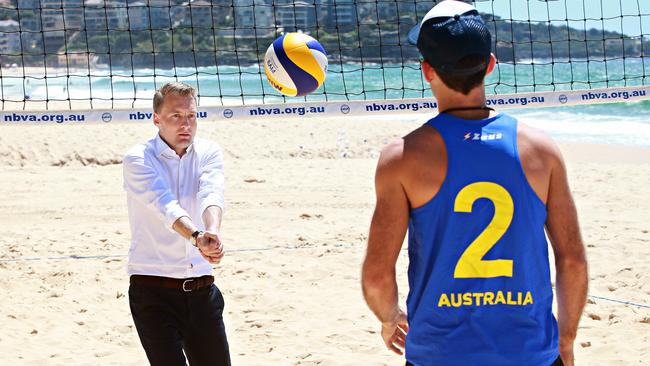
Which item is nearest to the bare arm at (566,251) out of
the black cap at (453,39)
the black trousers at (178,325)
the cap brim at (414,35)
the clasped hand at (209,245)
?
the black cap at (453,39)

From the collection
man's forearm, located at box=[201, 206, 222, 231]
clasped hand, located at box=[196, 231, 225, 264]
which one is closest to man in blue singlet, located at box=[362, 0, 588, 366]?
clasped hand, located at box=[196, 231, 225, 264]

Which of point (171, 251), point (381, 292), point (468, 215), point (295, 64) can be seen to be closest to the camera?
point (468, 215)

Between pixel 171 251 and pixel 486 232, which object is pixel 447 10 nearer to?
pixel 486 232

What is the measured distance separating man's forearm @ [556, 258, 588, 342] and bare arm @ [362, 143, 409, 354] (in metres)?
0.36

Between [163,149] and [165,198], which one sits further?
[163,149]

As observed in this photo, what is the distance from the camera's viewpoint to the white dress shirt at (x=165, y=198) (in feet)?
10.0

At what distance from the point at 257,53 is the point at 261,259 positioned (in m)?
1.76

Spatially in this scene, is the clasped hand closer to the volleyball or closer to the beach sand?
the beach sand

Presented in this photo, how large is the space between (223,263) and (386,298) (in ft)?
15.5

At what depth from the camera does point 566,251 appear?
1.97 metres

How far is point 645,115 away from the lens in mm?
21266

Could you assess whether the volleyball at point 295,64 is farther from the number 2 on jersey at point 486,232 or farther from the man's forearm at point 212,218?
the number 2 on jersey at point 486,232

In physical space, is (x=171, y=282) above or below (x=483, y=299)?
below

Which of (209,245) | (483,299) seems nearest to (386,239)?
(483,299)
